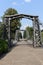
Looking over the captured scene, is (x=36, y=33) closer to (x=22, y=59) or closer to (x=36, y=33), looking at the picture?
(x=36, y=33)

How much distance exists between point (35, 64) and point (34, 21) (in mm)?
20268

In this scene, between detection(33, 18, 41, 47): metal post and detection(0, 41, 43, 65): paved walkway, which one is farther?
detection(33, 18, 41, 47): metal post

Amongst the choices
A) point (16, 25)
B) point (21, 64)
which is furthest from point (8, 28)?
point (16, 25)

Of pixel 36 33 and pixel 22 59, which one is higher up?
pixel 36 33

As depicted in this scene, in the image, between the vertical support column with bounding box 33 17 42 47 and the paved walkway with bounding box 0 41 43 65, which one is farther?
the vertical support column with bounding box 33 17 42 47

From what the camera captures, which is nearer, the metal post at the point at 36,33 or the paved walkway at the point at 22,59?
the paved walkway at the point at 22,59

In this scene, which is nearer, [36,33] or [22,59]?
[22,59]

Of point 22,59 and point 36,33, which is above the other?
point 36,33

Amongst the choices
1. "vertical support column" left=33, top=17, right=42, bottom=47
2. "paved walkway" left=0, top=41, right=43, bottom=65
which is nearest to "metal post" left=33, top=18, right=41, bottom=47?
"vertical support column" left=33, top=17, right=42, bottom=47

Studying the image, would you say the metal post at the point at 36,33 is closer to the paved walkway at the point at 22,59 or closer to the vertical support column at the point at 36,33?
the vertical support column at the point at 36,33

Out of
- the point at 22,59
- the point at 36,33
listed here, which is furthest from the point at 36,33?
the point at 22,59

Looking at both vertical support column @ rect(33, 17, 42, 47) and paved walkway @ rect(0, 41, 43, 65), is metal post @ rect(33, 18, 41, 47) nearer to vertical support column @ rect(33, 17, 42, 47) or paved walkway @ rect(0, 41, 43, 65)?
vertical support column @ rect(33, 17, 42, 47)

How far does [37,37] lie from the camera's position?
3425 cm

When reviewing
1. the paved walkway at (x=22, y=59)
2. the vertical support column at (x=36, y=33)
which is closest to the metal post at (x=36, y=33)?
the vertical support column at (x=36, y=33)
